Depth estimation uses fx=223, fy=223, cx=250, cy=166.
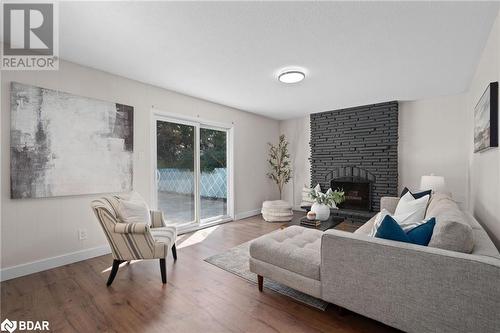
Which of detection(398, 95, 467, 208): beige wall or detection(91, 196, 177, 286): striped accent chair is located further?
detection(398, 95, 467, 208): beige wall

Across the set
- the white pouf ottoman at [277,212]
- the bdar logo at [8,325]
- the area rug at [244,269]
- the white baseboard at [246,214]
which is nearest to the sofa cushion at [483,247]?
the area rug at [244,269]

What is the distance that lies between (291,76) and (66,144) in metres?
2.90

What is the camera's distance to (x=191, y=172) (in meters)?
4.13

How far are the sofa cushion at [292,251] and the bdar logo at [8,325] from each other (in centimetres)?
186

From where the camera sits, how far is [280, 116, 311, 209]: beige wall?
561cm

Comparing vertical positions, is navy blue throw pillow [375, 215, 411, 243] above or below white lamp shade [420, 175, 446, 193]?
below

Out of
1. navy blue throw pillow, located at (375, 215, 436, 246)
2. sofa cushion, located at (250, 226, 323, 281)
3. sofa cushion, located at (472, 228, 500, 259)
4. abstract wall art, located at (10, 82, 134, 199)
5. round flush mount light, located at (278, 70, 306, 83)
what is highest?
round flush mount light, located at (278, 70, 306, 83)

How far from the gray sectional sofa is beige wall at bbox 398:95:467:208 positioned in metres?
2.69

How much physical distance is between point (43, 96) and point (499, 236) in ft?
14.7

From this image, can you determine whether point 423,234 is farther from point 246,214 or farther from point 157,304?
point 246,214

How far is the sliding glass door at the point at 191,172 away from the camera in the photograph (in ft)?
12.1

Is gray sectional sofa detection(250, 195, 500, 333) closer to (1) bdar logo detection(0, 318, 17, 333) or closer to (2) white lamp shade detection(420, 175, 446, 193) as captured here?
(2) white lamp shade detection(420, 175, 446, 193)

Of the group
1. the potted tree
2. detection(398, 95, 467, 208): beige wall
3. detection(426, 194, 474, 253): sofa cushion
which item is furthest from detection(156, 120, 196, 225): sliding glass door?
detection(398, 95, 467, 208): beige wall

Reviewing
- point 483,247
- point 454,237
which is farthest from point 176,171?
point 483,247
